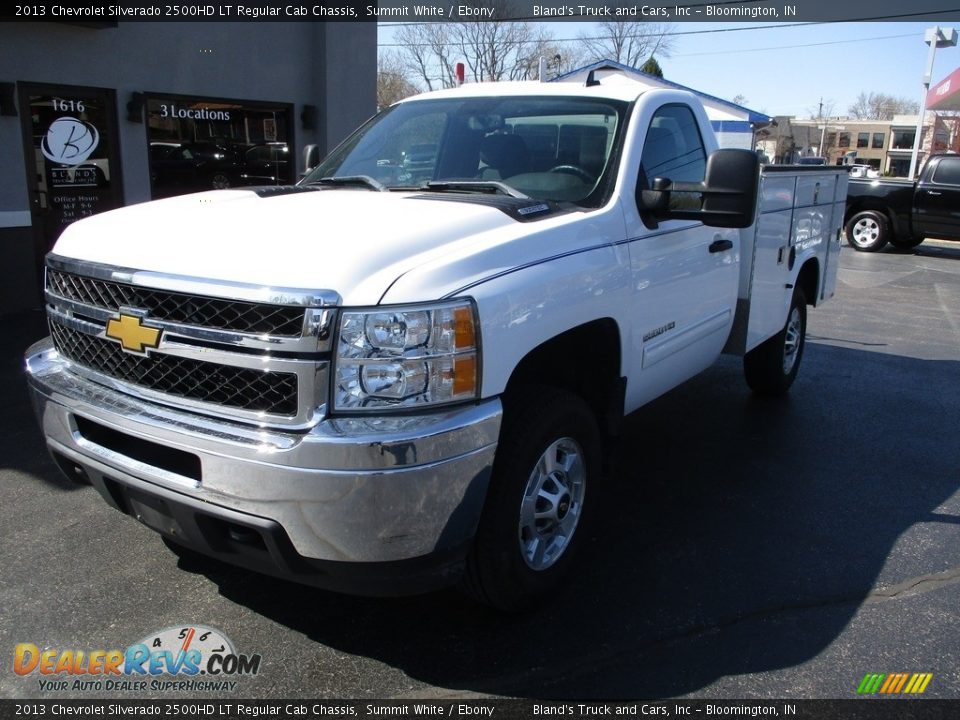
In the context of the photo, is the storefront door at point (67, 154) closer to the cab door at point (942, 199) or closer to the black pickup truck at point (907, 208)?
the black pickup truck at point (907, 208)

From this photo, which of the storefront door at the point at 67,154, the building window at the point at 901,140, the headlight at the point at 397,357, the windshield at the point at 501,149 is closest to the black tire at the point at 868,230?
the storefront door at the point at 67,154

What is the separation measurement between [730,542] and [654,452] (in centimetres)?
127

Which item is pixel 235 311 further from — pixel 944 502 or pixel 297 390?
pixel 944 502

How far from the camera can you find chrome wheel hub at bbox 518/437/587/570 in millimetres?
3037

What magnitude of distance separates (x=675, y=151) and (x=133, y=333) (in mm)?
2808

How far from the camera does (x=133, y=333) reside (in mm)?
2729

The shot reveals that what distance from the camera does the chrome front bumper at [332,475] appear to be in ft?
7.78

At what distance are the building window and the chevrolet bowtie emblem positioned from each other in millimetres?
111601

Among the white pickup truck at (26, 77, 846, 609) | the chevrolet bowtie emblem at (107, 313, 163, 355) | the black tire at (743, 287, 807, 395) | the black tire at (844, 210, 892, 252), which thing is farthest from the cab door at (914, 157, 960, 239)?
the chevrolet bowtie emblem at (107, 313, 163, 355)

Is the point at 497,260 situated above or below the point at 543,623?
above

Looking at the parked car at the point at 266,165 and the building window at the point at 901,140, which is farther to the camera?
the building window at the point at 901,140

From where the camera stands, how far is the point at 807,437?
5.48 m

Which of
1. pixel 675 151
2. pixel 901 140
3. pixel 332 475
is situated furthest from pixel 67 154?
pixel 901 140

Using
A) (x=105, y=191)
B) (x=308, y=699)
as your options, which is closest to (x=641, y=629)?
(x=308, y=699)
